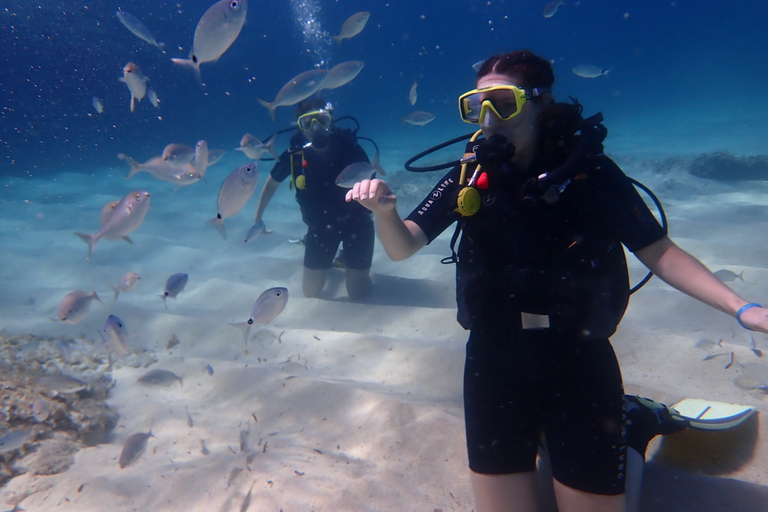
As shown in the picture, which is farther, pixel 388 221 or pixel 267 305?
pixel 267 305

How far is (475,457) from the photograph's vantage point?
80.2 inches

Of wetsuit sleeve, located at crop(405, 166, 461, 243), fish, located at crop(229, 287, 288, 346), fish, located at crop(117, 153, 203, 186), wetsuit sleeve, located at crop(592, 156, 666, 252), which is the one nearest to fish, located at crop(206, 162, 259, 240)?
fish, located at crop(117, 153, 203, 186)

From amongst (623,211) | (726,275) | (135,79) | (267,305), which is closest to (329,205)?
(267,305)

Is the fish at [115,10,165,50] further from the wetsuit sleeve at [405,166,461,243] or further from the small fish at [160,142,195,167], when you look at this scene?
the wetsuit sleeve at [405,166,461,243]

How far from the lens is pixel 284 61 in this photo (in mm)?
49125

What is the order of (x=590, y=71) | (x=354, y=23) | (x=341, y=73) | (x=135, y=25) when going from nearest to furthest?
(x=135, y=25)
(x=341, y=73)
(x=354, y=23)
(x=590, y=71)

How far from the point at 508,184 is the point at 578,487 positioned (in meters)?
1.59

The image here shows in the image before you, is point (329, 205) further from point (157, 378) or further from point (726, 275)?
point (726, 275)

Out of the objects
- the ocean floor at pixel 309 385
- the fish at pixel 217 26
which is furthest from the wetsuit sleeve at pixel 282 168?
the ocean floor at pixel 309 385

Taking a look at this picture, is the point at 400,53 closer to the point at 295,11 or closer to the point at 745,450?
the point at 295,11

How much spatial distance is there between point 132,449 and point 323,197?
12.7 ft

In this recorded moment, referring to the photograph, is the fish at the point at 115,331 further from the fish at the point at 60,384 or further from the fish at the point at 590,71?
the fish at the point at 590,71

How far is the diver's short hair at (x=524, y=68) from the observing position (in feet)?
6.70

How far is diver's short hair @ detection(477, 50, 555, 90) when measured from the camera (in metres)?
2.04
